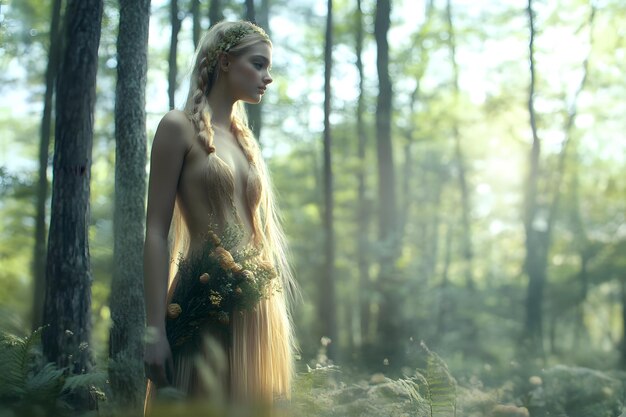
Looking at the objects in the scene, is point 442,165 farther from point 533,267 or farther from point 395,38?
point 533,267

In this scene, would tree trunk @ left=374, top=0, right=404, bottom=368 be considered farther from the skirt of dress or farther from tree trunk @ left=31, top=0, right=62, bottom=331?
the skirt of dress

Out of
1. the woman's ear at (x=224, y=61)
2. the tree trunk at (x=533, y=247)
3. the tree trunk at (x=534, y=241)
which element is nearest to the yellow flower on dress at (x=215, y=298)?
the woman's ear at (x=224, y=61)

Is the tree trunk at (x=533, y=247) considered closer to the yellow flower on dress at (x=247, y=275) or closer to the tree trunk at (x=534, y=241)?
the tree trunk at (x=534, y=241)

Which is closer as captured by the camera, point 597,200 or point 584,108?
point 584,108

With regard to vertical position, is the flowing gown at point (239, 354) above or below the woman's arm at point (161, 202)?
below

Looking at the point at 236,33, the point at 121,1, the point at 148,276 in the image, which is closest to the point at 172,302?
the point at 148,276

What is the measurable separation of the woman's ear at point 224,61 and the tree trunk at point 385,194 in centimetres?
1386

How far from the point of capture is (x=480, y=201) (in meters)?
35.8

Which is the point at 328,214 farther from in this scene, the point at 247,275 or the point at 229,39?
the point at 247,275

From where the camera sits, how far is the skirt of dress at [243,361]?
9.59 feet

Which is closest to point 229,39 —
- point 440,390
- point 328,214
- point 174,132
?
point 174,132

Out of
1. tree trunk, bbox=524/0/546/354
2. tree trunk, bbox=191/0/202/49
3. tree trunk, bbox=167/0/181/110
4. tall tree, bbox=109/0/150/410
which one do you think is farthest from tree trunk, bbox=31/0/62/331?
tree trunk, bbox=524/0/546/354

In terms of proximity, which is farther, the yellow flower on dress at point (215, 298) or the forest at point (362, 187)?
the forest at point (362, 187)

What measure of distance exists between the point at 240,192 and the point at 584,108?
73.7 feet
